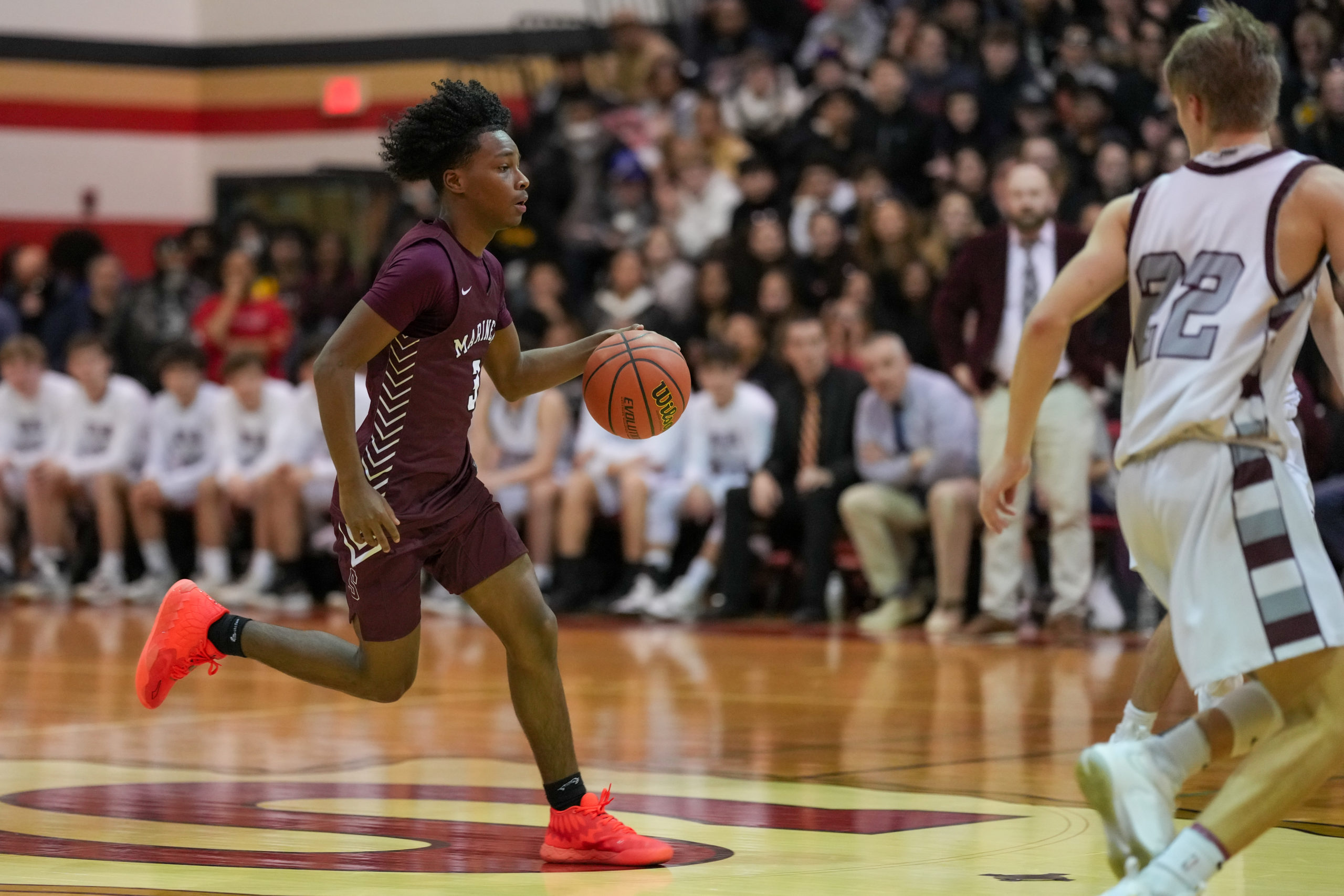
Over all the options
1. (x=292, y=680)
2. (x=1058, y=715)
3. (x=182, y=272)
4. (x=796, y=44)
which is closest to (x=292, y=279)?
(x=182, y=272)

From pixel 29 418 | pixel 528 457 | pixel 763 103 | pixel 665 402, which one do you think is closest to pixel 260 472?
pixel 528 457

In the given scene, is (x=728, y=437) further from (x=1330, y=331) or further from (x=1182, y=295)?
(x=1182, y=295)

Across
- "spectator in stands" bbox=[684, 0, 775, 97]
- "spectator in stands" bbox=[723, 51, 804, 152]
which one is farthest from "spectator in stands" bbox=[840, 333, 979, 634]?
"spectator in stands" bbox=[684, 0, 775, 97]

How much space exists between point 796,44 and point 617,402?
33.4ft

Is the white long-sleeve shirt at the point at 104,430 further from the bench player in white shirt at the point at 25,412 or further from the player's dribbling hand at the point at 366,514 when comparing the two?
the player's dribbling hand at the point at 366,514

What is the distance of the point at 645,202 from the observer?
12.9 m

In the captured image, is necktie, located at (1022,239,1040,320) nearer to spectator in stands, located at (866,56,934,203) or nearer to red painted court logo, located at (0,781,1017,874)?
spectator in stands, located at (866,56,934,203)

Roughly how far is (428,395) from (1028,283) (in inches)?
204

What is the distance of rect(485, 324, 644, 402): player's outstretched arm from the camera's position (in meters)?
4.24

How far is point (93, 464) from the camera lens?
1193 cm

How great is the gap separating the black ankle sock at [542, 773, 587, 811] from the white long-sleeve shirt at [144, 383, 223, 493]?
27.3ft

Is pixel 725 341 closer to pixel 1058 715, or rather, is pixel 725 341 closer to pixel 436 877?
pixel 1058 715

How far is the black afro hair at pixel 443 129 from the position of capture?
4.03 metres

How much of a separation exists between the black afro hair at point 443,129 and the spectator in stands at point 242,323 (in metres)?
8.74
